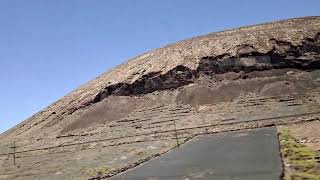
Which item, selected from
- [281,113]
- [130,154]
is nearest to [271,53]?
[281,113]

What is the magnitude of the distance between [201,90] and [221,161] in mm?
14677

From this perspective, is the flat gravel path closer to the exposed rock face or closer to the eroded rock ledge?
the exposed rock face

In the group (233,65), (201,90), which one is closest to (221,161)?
(201,90)

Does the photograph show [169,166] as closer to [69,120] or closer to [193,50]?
[69,120]

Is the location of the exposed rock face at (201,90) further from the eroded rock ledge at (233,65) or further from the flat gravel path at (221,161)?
the flat gravel path at (221,161)

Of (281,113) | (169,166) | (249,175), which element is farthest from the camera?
(281,113)

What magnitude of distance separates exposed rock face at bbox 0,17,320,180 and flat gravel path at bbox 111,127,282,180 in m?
3.85

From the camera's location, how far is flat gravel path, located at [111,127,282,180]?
8.93 m

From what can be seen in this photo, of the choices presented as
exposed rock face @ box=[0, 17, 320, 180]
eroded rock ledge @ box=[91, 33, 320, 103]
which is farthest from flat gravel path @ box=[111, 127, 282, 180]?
eroded rock ledge @ box=[91, 33, 320, 103]

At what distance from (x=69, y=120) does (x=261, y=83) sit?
1019 centimetres

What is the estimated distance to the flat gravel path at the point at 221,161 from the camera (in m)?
8.93

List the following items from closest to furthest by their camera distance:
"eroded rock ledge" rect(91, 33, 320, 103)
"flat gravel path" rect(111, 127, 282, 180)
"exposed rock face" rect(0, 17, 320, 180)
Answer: "flat gravel path" rect(111, 127, 282, 180)
"exposed rock face" rect(0, 17, 320, 180)
"eroded rock ledge" rect(91, 33, 320, 103)

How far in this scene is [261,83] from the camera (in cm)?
2394

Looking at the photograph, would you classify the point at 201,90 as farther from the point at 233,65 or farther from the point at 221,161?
the point at 221,161
